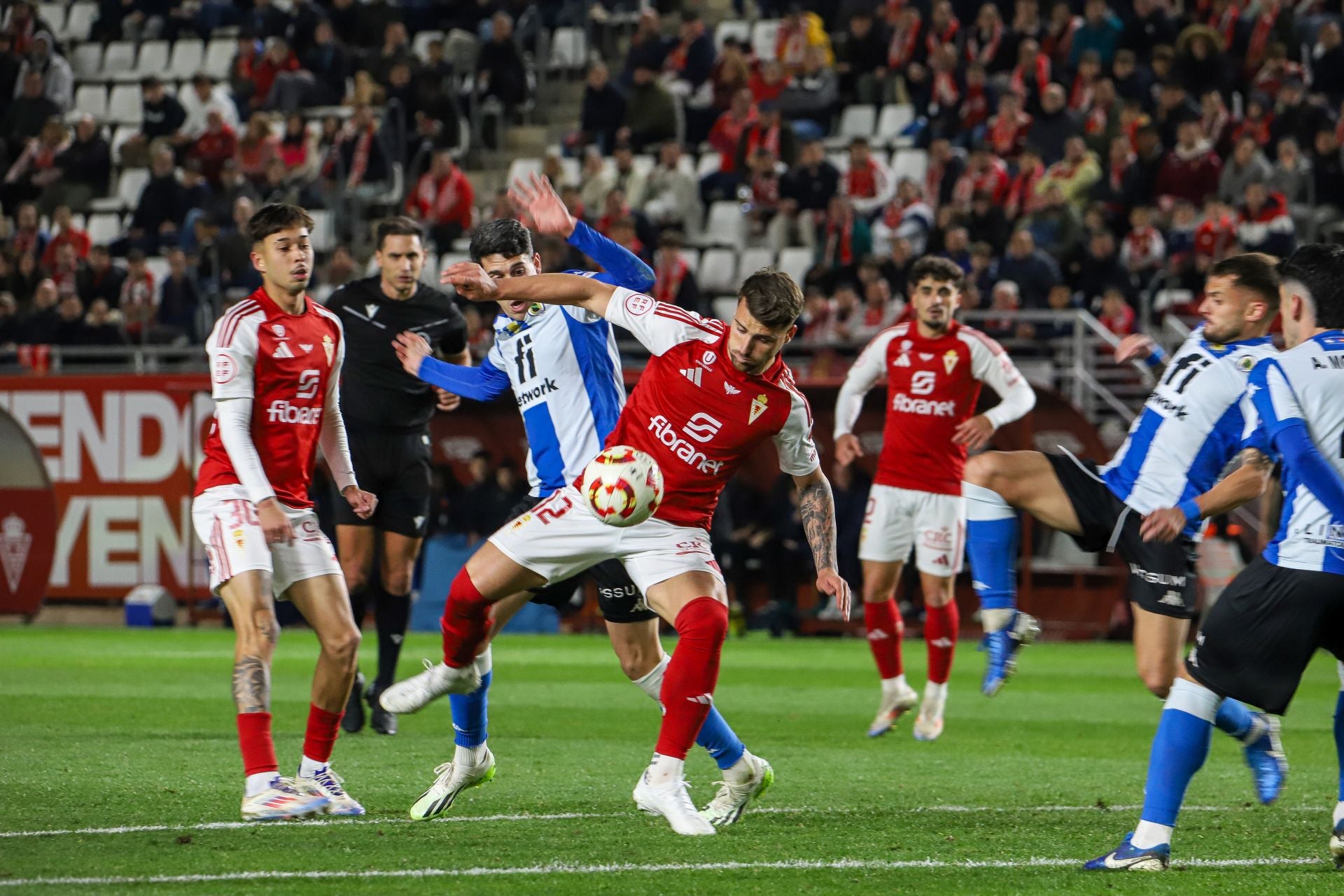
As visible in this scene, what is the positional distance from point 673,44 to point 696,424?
1844 centimetres

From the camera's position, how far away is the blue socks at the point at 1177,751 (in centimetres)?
576

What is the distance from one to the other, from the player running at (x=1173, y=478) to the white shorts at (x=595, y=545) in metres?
2.17

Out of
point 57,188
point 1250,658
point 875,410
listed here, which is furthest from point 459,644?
point 57,188

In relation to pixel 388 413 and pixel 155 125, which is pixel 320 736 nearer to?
pixel 388 413

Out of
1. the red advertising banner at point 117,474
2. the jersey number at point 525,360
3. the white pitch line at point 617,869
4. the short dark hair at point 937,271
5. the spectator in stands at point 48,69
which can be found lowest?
the red advertising banner at point 117,474

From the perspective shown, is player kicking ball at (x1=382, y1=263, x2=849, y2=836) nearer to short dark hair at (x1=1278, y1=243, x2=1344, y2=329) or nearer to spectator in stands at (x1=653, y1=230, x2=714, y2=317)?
short dark hair at (x1=1278, y1=243, x2=1344, y2=329)

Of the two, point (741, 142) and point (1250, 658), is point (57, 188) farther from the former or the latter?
point (1250, 658)

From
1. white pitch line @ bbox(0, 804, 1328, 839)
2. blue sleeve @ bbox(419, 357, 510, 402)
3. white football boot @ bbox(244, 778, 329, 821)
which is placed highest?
blue sleeve @ bbox(419, 357, 510, 402)

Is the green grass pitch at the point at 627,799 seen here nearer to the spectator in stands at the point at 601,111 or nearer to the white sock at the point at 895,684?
the white sock at the point at 895,684

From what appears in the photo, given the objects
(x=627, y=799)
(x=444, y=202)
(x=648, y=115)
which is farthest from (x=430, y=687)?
(x=648, y=115)

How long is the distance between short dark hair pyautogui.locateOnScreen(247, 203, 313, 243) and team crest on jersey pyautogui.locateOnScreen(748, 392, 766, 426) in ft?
6.78

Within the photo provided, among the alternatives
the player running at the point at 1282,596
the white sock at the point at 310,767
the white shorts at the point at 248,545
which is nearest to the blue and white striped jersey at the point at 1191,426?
the player running at the point at 1282,596

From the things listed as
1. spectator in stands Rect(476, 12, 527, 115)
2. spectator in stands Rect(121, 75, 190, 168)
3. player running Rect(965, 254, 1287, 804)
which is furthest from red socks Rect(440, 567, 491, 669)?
spectator in stands Rect(121, 75, 190, 168)

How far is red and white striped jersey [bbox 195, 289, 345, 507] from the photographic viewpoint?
275 inches
